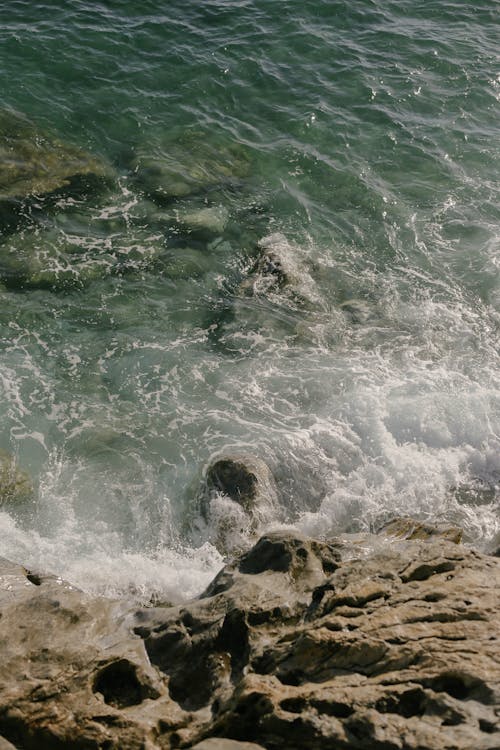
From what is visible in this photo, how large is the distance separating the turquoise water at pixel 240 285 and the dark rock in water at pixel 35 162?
0.40 metres

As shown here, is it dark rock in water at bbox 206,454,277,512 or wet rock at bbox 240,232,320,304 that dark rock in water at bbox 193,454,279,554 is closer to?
dark rock in water at bbox 206,454,277,512

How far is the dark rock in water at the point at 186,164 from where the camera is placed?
60.5 ft

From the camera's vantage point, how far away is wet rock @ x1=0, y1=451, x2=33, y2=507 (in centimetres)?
1169

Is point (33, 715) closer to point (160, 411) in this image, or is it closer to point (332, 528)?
point (332, 528)

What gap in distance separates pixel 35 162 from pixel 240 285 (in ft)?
21.7

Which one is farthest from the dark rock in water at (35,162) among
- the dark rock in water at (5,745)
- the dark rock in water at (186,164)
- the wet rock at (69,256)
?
the dark rock in water at (5,745)

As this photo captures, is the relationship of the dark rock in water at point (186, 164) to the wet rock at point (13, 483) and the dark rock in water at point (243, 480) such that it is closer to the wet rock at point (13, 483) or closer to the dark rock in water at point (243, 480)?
the wet rock at point (13, 483)

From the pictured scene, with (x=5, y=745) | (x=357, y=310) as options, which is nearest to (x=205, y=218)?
(x=357, y=310)

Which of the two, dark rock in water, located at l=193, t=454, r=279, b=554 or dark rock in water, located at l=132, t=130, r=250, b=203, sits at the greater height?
dark rock in water, located at l=132, t=130, r=250, b=203

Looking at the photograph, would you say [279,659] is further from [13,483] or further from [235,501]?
[13,483]

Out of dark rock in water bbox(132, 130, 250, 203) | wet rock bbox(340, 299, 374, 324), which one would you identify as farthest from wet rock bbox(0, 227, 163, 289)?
wet rock bbox(340, 299, 374, 324)

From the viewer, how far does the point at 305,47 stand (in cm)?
2464

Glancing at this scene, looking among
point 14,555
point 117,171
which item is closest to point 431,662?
point 14,555

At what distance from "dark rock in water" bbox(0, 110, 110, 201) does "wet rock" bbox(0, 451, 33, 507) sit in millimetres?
7812
